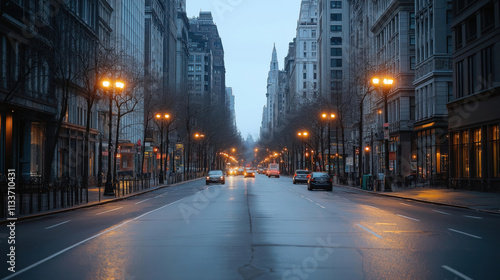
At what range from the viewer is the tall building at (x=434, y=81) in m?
52.8

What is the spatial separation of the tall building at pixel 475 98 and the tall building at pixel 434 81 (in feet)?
18.5

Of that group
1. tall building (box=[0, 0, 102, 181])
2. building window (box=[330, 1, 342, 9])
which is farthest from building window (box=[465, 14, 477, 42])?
building window (box=[330, 1, 342, 9])

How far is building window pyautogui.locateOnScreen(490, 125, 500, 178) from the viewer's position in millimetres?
38031

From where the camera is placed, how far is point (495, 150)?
38469 millimetres

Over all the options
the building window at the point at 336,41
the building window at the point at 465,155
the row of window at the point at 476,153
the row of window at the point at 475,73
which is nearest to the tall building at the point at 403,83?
the row of window at the point at 476,153

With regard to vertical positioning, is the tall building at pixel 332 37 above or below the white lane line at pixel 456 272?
above

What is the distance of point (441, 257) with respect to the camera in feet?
36.2

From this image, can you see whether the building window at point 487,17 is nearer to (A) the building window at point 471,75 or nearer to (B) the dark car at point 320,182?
(A) the building window at point 471,75

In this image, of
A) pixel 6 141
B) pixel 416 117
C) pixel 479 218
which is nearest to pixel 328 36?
pixel 416 117

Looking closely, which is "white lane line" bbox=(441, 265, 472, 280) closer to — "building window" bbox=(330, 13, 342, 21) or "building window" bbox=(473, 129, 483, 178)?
"building window" bbox=(473, 129, 483, 178)

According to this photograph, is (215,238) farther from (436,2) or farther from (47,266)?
(436,2)

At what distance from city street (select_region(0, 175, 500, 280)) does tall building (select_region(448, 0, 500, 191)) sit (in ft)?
67.3

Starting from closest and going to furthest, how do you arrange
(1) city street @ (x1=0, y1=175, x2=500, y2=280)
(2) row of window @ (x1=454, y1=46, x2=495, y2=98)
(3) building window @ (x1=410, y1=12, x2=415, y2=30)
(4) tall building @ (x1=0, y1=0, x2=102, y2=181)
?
(1) city street @ (x1=0, y1=175, x2=500, y2=280)
(4) tall building @ (x1=0, y1=0, x2=102, y2=181)
(2) row of window @ (x1=454, y1=46, x2=495, y2=98)
(3) building window @ (x1=410, y1=12, x2=415, y2=30)

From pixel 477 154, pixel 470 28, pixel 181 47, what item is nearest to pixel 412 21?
pixel 470 28
